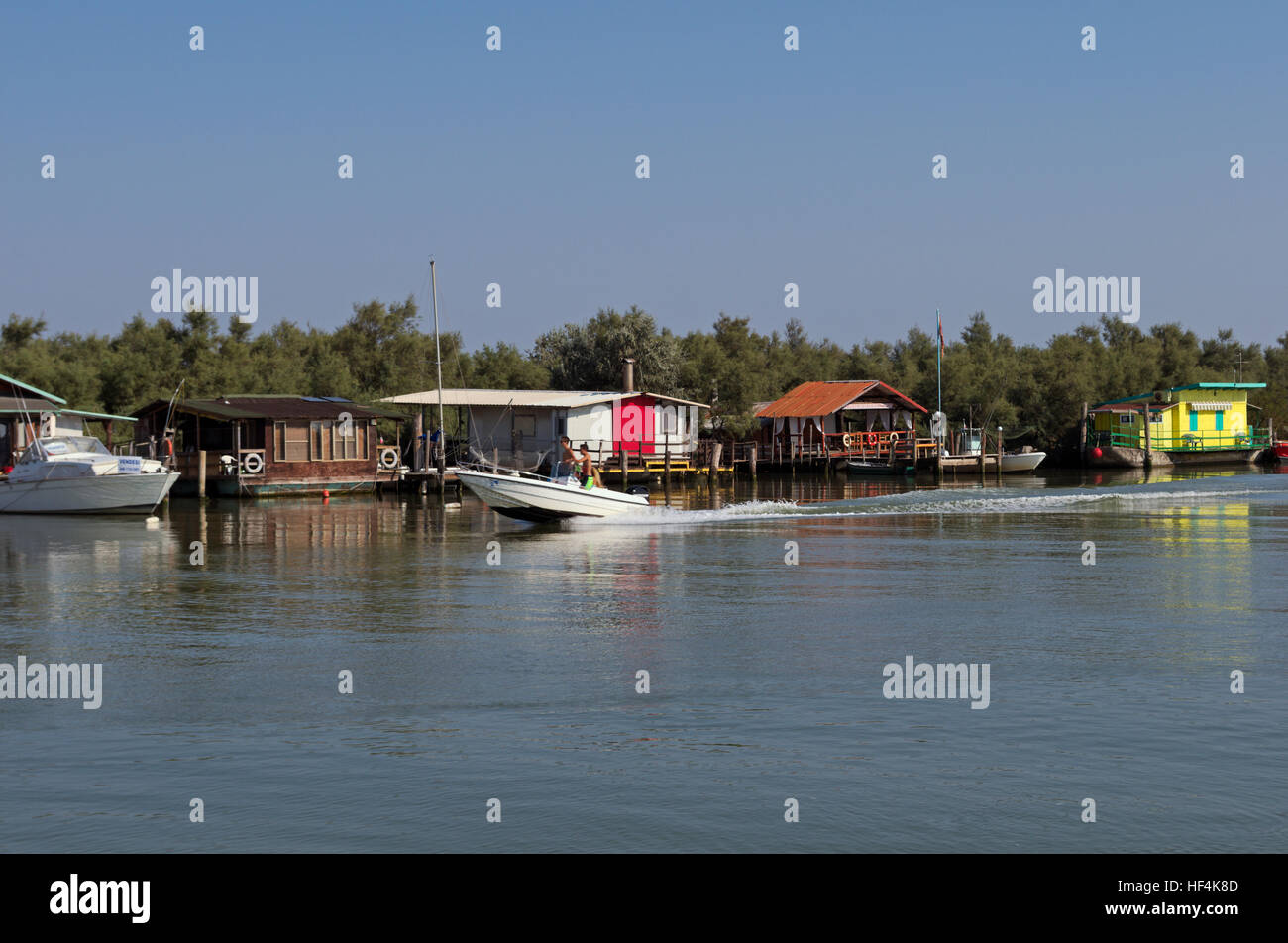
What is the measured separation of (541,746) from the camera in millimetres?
12070

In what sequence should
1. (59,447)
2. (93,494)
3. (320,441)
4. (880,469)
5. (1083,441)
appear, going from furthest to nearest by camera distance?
(1083,441), (880,469), (320,441), (59,447), (93,494)

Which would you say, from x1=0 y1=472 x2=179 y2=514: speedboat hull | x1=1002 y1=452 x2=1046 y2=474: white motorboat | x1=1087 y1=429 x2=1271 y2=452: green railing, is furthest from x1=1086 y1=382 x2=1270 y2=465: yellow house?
x1=0 y1=472 x2=179 y2=514: speedboat hull

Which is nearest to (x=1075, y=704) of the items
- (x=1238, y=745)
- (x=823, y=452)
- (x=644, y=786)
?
(x=1238, y=745)

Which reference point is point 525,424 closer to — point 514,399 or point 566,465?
point 514,399

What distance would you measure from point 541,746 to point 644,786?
1.58 m

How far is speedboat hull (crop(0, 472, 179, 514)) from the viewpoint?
43.8 meters

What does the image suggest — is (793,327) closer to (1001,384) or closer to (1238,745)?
(1001,384)

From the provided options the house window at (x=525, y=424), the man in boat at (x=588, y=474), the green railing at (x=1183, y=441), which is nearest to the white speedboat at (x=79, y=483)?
the man in boat at (x=588, y=474)

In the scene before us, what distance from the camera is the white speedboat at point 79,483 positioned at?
43.9 meters

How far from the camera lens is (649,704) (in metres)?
13.9

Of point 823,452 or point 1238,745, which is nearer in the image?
point 1238,745

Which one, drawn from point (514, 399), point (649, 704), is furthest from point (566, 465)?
point (514, 399)

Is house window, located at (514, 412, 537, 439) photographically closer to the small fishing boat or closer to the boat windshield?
the small fishing boat

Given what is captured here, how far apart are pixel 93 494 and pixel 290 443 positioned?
11.4 m
